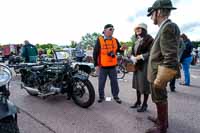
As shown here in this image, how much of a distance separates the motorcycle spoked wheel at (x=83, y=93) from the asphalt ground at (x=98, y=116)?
0.13m

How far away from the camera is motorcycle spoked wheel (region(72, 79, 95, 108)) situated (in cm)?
485

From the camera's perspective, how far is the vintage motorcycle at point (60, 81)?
16.4ft

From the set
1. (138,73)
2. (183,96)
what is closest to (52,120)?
(138,73)

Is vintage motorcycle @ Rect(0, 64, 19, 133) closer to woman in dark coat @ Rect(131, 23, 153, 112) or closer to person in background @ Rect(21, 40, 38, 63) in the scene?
woman in dark coat @ Rect(131, 23, 153, 112)

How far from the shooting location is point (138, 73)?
470 centimetres

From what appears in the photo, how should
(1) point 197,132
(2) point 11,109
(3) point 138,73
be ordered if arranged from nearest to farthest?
(2) point 11,109, (1) point 197,132, (3) point 138,73

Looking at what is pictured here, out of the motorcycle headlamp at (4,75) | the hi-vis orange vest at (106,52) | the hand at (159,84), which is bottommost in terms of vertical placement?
the hand at (159,84)

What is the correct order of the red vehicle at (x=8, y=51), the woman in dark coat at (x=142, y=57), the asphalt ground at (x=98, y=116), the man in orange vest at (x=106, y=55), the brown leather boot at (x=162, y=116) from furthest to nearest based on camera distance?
1. the red vehicle at (x=8, y=51)
2. the man in orange vest at (x=106, y=55)
3. the woman in dark coat at (x=142, y=57)
4. the asphalt ground at (x=98, y=116)
5. the brown leather boot at (x=162, y=116)

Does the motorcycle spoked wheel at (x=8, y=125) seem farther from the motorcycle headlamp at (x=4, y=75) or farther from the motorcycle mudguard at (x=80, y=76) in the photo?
the motorcycle mudguard at (x=80, y=76)

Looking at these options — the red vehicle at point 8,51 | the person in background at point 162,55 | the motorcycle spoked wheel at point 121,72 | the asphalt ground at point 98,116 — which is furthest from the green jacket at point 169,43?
the motorcycle spoked wheel at point 121,72

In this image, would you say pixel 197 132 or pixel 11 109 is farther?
pixel 197 132

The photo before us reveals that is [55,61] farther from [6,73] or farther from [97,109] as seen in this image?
[6,73]

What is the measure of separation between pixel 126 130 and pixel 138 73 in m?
1.37

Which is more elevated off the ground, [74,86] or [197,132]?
[74,86]
